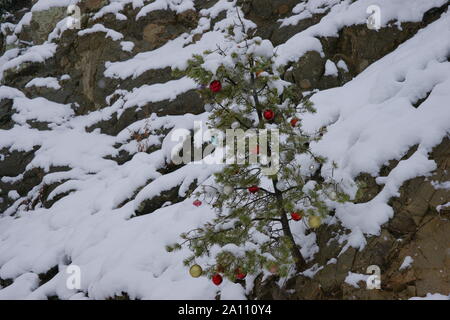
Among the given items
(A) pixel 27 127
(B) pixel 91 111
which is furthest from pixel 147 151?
(A) pixel 27 127

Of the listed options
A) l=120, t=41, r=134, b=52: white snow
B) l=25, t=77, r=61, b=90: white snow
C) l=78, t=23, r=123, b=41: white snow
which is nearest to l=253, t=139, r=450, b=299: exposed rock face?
l=120, t=41, r=134, b=52: white snow

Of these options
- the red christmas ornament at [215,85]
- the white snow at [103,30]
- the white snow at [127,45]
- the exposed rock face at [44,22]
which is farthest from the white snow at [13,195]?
the red christmas ornament at [215,85]

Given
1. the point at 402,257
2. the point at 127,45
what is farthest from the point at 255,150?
the point at 127,45

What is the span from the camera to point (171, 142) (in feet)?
32.0

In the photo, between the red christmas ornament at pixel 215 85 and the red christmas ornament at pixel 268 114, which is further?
the red christmas ornament at pixel 268 114

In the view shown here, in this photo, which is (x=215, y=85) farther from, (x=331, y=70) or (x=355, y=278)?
(x=331, y=70)

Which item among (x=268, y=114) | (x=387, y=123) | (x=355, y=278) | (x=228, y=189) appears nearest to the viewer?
(x=268, y=114)

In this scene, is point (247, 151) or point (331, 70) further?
point (331, 70)

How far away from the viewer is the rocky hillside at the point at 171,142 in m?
4.88

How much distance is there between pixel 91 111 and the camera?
44.7ft

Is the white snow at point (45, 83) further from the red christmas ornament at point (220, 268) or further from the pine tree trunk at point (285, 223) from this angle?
the red christmas ornament at point (220, 268)

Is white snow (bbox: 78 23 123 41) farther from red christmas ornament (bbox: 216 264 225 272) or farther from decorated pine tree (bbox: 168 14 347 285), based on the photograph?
red christmas ornament (bbox: 216 264 225 272)

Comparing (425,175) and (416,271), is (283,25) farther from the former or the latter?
(416,271)
